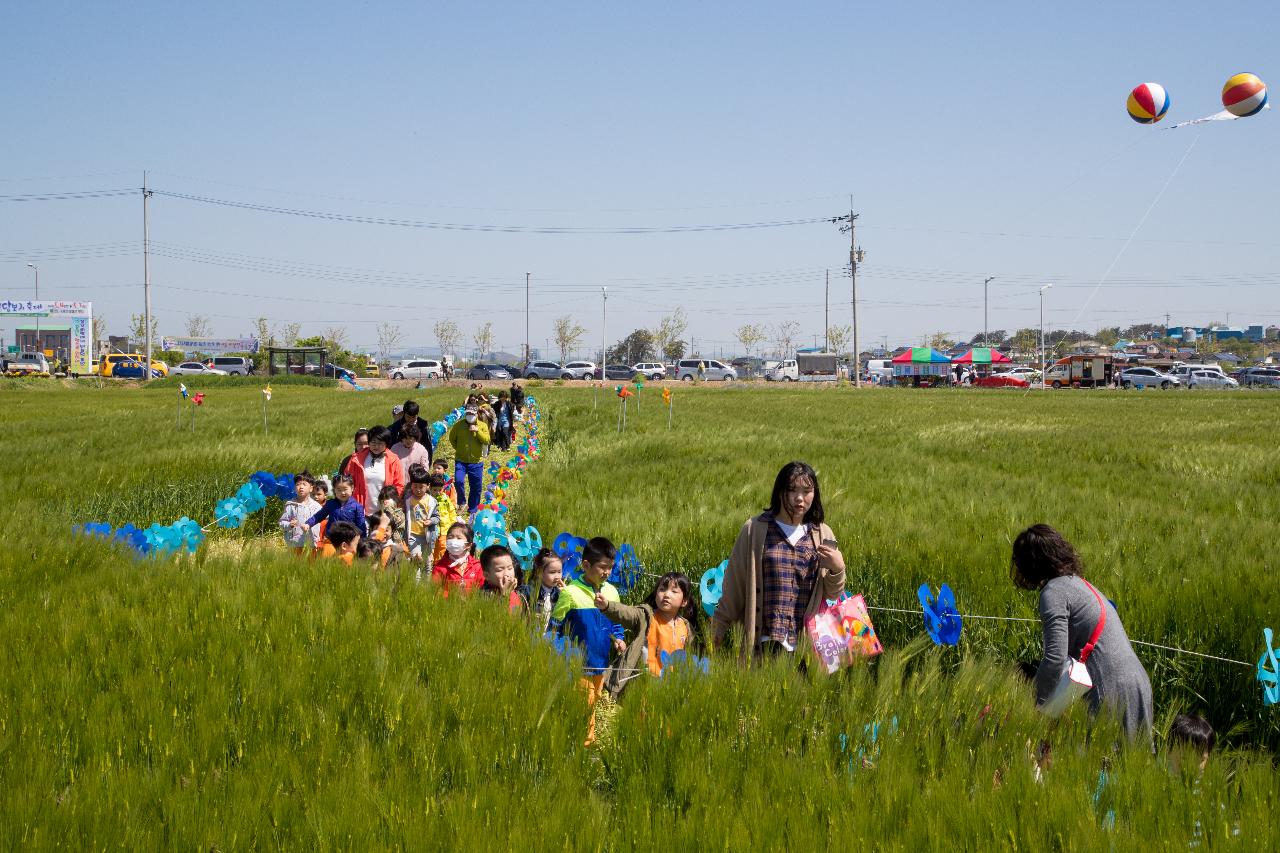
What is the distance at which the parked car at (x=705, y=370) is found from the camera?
6681 centimetres

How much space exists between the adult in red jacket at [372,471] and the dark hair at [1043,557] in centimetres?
646

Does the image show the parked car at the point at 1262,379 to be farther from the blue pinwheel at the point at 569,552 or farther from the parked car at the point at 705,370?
the blue pinwheel at the point at 569,552

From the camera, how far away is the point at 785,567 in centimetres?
469

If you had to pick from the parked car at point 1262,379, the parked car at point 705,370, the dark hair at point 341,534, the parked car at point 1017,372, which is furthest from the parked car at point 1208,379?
the dark hair at point 341,534

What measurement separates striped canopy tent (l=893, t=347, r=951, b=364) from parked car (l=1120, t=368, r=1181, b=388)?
439 inches

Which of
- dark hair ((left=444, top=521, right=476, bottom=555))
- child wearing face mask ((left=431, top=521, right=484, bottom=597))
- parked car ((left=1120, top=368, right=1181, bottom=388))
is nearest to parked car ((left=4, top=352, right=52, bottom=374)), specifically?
dark hair ((left=444, top=521, right=476, bottom=555))

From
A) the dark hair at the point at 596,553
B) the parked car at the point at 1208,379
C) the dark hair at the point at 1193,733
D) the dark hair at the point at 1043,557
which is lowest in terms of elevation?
the dark hair at the point at 1193,733

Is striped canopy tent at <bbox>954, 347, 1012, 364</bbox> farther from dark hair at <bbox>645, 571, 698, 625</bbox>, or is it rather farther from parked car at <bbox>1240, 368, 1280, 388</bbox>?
dark hair at <bbox>645, 571, 698, 625</bbox>

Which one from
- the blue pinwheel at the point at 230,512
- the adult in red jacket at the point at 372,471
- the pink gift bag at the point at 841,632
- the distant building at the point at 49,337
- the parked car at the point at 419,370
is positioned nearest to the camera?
the pink gift bag at the point at 841,632

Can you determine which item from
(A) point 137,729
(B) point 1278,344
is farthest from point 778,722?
(B) point 1278,344

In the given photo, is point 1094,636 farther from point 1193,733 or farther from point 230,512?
point 230,512

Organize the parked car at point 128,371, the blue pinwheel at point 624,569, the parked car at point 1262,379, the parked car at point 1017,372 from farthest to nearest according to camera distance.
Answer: the parked car at point 1017,372 < the parked car at point 1262,379 < the parked car at point 128,371 < the blue pinwheel at point 624,569

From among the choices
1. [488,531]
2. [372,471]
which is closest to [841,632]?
[488,531]

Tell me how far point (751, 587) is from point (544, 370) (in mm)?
60632
